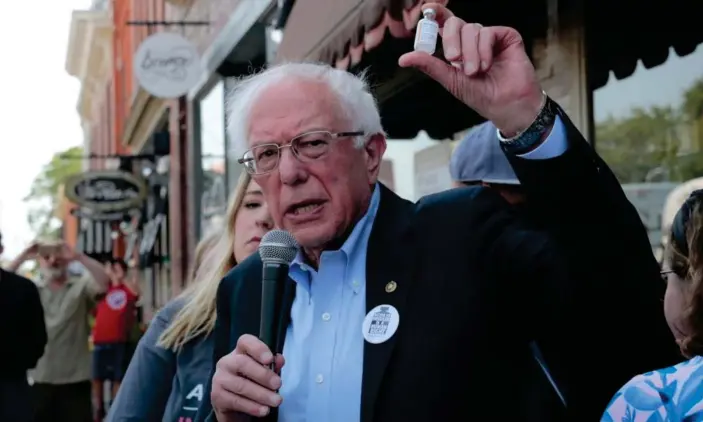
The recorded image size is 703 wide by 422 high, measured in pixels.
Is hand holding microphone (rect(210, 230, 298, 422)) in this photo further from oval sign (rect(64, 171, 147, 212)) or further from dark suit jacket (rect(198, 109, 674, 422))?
oval sign (rect(64, 171, 147, 212))

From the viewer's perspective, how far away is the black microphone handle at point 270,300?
2365 mm

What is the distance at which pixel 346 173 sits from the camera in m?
2.58

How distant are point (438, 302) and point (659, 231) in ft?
10.5

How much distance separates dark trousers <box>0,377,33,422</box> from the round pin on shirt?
556cm

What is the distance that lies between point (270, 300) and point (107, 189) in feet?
62.6

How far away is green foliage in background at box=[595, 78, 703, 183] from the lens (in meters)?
5.16

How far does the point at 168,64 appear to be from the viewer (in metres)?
14.7

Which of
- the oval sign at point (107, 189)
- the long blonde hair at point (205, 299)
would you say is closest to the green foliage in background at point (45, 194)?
the oval sign at point (107, 189)

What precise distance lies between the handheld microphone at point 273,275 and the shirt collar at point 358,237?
0.15 ft

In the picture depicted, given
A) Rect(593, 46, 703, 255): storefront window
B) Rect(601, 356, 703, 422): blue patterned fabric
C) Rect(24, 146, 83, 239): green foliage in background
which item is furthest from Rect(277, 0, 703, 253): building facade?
Rect(24, 146, 83, 239): green foliage in background

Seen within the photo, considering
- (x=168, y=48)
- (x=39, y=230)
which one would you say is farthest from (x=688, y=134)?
(x=39, y=230)

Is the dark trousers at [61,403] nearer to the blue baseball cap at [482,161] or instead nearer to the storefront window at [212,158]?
the storefront window at [212,158]

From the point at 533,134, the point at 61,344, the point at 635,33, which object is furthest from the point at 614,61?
the point at 61,344

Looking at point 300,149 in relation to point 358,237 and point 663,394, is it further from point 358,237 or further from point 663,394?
point 663,394
